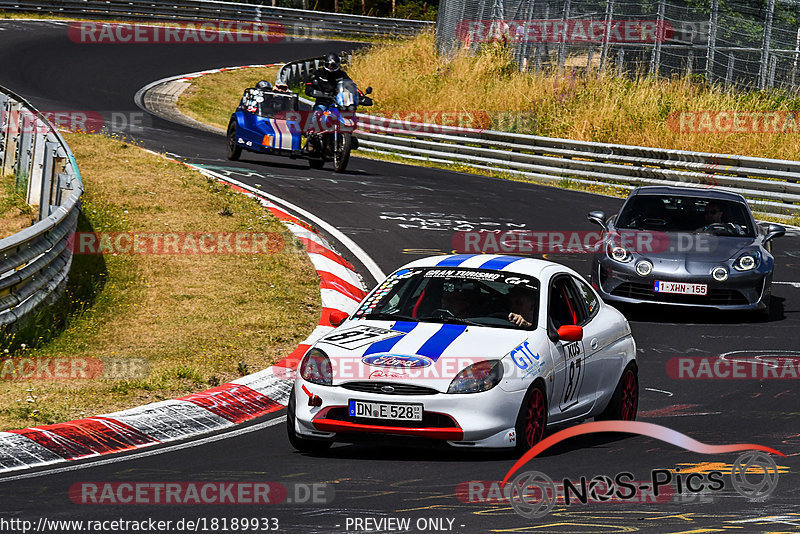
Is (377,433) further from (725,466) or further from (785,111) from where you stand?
(785,111)

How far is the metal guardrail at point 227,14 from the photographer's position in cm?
4794

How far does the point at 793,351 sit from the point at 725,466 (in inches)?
200

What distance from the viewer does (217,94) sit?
3888 centimetres

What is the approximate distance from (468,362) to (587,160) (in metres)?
18.7

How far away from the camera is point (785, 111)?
26.6 meters

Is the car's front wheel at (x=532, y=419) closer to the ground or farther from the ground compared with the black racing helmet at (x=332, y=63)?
closer to the ground

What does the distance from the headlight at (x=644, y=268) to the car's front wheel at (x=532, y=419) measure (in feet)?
19.2

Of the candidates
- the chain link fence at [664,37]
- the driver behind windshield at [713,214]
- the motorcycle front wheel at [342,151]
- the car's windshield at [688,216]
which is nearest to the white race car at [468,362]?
the car's windshield at [688,216]

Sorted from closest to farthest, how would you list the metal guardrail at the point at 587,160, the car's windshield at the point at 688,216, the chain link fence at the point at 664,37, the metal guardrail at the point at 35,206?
the metal guardrail at the point at 35,206, the car's windshield at the point at 688,216, the metal guardrail at the point at 587,160, the chain link fence at the point at 664,37

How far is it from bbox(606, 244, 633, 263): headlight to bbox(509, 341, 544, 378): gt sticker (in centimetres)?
598

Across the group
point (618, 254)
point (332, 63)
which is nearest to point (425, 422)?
point (618, 254)

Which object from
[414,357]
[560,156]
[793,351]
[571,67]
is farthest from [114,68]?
[414,357]

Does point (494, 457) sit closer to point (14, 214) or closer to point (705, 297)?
point (705, 297)

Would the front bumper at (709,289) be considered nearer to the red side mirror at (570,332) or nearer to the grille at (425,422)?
the red side mirror at (570,332)
